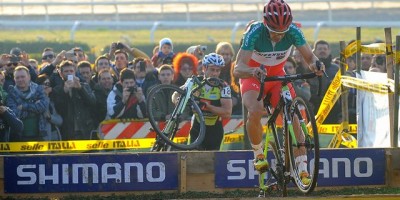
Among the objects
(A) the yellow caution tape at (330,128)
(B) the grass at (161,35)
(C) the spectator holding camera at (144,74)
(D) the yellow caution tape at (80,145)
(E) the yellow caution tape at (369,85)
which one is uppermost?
(B) the grass at (161,35)

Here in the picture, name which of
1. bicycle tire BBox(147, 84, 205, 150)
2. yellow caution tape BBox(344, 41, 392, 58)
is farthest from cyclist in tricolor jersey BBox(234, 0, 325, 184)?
bicycle tire BBox(147, 84, 205, 150)

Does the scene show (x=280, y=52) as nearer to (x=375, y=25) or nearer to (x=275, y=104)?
(x=275, y=104)

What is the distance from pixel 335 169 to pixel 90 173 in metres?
2.60

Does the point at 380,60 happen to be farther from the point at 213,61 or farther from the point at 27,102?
the point at 27,102

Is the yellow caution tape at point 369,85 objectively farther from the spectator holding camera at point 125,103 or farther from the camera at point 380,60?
the spectator holding camera at point 125,103

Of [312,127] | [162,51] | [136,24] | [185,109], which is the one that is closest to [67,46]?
[136,24]

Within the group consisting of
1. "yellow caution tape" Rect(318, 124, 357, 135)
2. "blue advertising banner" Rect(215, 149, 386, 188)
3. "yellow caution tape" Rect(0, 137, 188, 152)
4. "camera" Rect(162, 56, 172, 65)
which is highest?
"camera" Rect(162, 56, 172, 65)

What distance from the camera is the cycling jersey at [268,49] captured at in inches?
455

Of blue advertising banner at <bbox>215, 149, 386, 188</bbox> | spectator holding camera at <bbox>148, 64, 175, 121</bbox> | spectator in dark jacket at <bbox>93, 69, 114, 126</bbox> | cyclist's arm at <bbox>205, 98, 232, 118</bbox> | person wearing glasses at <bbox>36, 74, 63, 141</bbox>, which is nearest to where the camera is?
blue advertising banner at <bbox>215, 149, 386, 188</bbox>

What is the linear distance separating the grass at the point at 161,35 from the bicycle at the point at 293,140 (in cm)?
2011

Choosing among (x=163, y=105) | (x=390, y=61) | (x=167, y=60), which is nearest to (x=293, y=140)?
(x=390, y=61)

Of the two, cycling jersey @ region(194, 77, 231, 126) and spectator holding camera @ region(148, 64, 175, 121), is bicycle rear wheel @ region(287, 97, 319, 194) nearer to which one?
cycling jersey @ region(194, 77, 231, 126)

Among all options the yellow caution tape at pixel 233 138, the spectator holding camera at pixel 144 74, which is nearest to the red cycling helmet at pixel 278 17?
the yellow caution tape at pixel 233 138

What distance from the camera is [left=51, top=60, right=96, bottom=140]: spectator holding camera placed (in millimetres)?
17312
